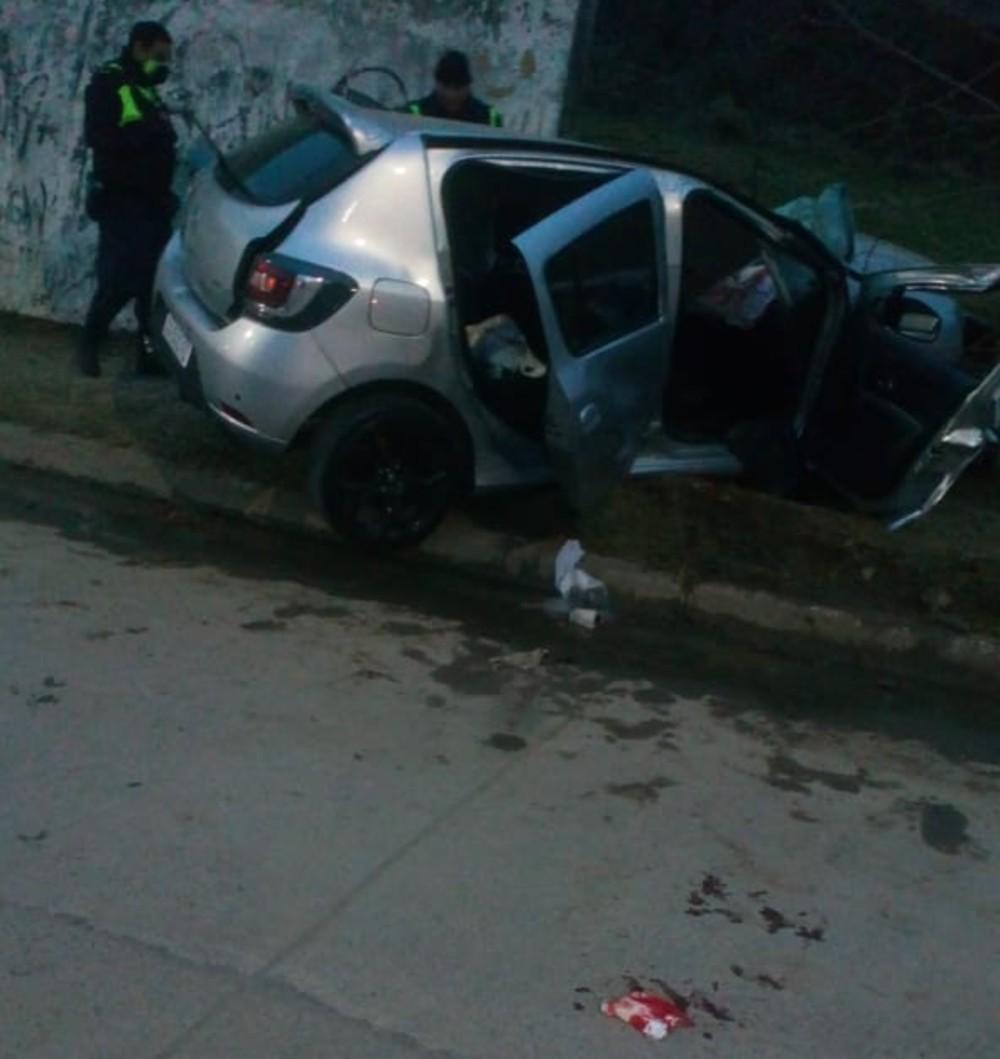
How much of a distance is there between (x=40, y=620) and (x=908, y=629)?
10.4 ft

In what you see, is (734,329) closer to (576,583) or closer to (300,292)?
(576,583)

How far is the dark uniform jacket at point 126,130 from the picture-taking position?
9.27 metres

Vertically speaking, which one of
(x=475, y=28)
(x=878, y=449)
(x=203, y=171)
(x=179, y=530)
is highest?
(x=475, y=28)

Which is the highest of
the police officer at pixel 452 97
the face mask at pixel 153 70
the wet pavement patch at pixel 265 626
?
the police officer at pixel 452 97

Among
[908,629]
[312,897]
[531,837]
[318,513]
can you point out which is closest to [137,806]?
[312,897]

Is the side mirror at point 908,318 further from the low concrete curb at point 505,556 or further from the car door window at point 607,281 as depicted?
the low concrete curb at point 505,556

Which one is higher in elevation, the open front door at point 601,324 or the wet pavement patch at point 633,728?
the open front door at point 601,324

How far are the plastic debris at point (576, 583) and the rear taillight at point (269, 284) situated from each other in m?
1.47

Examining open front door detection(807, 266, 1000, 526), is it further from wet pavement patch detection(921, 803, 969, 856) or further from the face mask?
the face mask

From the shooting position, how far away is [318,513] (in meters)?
8.09

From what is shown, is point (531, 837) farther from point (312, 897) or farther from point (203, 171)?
point (203, 171)

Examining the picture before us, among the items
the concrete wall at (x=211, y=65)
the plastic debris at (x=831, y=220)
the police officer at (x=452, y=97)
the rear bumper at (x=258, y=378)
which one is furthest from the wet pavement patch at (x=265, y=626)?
the concrete wall at (x=211, y=65)

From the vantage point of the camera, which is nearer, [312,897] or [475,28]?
[312,897]

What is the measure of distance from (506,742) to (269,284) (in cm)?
212
